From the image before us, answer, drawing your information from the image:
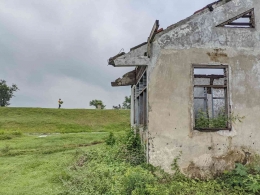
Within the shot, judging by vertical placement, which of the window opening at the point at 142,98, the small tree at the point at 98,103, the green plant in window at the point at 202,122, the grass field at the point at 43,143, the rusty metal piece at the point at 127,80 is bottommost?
the grass field at the point at 43,143

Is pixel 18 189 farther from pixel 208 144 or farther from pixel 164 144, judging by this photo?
pixel 208 144

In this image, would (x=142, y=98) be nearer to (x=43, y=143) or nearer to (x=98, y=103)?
(x=43, y=143)

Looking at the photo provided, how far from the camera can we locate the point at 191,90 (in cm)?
675

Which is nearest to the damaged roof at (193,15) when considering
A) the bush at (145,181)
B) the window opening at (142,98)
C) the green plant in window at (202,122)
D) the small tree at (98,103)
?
the window opening at (142,98)

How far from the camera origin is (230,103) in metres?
6.75

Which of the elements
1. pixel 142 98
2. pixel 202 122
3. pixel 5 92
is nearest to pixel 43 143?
pixel 142 98

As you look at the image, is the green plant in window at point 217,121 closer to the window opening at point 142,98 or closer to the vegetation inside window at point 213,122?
the vegetation inside window at point 213,122

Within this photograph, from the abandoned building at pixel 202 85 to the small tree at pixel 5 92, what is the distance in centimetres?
5451

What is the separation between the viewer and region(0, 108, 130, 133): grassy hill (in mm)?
28234

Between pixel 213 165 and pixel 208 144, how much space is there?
0.53m

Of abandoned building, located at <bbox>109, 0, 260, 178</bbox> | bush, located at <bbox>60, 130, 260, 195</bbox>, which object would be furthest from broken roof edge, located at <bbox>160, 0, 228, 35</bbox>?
bush, located at <bbox>60, 130, 260, 195</bbox>

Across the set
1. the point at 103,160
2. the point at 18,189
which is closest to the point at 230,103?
the point at 103,160

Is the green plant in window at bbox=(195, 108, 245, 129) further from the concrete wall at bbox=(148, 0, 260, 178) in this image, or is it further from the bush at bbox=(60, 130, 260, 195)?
the bush at bbox=(60, 130, 260, 195)

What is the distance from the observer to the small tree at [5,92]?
5511 cm
